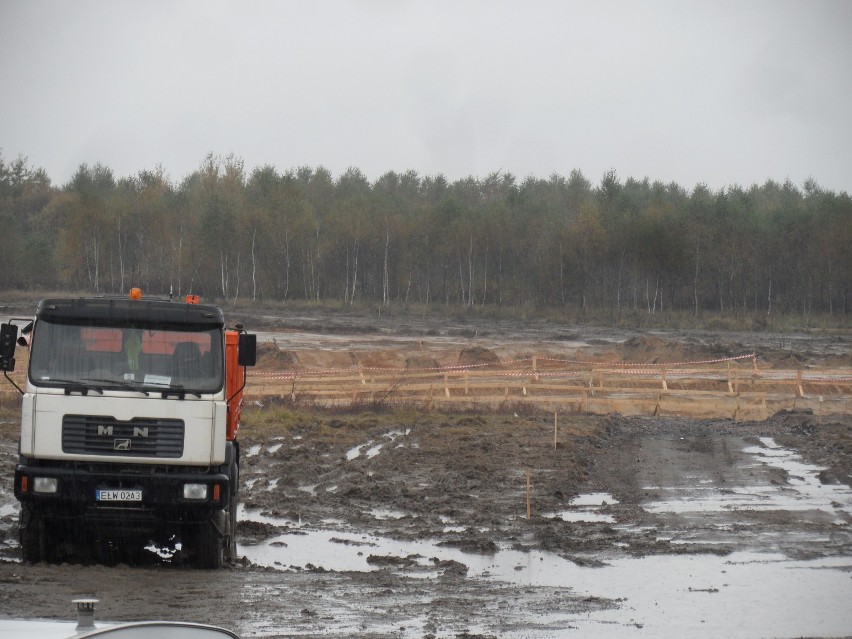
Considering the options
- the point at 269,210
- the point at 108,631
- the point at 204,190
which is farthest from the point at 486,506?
the point at 204,190

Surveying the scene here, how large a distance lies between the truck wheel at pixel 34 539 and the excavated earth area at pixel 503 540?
244mm

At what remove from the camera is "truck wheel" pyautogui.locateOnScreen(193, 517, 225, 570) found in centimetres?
1100

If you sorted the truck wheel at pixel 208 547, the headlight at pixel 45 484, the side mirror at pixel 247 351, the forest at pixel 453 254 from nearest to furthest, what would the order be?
the headlight at pixel 45 484, the side mirror at pixel 247 351, the truck wheel at pixel 208 547, the forest at pixel 453 254

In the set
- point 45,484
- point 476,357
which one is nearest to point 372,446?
point 45,484

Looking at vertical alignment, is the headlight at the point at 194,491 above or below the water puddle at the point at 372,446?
above

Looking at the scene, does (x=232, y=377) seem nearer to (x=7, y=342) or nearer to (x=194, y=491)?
(x=194, y=491)

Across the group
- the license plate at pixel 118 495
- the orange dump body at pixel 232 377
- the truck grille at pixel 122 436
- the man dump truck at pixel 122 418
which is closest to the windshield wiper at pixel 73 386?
the man dump truck at pixel 122 418

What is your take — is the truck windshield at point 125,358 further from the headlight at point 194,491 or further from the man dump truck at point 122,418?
the headlight at point 194,491

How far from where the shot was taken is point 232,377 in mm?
11516

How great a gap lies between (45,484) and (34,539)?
94 centimetres

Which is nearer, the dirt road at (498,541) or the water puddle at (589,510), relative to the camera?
the dirt road at (498,541)

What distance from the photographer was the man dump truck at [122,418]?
10312 millimetres

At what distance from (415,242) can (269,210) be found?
11.8 metres

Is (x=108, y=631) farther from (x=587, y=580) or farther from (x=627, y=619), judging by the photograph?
(x=587, y=580)
